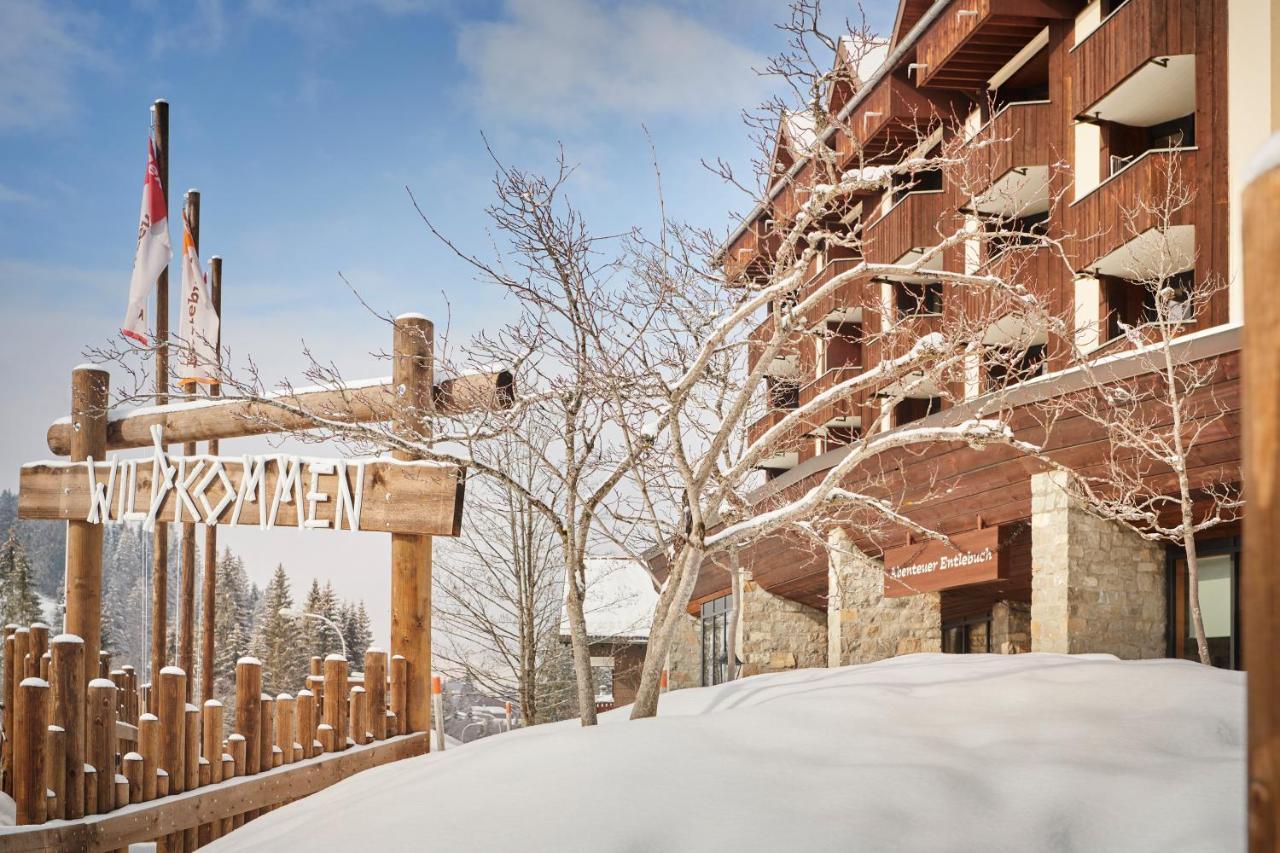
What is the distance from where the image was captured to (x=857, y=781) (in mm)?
5418

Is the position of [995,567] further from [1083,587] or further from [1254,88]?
[1254,88]

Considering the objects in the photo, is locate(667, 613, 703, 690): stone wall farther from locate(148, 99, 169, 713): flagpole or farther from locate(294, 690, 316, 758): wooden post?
locate(294, 690, 316, 758): wooden post

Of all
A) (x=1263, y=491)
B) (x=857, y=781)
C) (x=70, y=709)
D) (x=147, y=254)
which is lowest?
(x=857, y=781)

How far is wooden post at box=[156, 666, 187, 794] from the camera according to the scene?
6.96m

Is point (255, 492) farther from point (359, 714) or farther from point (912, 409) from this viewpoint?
point (912, 409)

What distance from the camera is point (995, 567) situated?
17516mm

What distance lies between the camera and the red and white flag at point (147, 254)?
13.7m

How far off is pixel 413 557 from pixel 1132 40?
41.9 ft

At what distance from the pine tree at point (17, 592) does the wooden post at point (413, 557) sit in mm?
39111

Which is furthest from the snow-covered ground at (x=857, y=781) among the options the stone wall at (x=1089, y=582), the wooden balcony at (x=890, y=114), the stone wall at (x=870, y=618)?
the wooden balcony at (x=890, y=114)

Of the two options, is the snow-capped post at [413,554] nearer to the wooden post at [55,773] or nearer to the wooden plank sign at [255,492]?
the wooden plank sign at [255,492]

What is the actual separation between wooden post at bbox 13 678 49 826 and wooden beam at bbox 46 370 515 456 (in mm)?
2914

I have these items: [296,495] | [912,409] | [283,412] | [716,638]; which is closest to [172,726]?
[296,495]

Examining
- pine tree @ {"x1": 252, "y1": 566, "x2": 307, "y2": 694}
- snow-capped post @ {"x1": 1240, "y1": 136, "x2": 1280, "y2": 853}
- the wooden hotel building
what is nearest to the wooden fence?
the wooden hotel building
